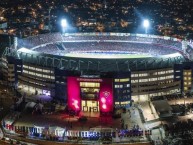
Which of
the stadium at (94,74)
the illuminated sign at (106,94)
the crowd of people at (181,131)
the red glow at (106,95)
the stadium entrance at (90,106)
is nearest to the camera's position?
the crowd of people at (181,131)

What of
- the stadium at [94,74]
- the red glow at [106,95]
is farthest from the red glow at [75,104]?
the red glow at [106,95]

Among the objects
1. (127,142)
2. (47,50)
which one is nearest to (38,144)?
(127,142)

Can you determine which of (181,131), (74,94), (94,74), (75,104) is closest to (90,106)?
(75,104)

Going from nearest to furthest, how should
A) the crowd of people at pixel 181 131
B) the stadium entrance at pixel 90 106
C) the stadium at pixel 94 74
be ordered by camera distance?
the crowd of people at pixel 181 131 < the stadium at pixel 94 74 < the stadium entrance at pixel 90 106

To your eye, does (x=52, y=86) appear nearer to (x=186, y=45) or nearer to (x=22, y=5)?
(x=186, y=45)

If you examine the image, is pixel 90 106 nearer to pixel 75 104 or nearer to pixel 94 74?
pixel 75 104

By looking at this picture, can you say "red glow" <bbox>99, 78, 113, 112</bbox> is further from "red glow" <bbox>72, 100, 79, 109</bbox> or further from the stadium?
"red glow" <bbox>72, 100, 79, 109</bbox>


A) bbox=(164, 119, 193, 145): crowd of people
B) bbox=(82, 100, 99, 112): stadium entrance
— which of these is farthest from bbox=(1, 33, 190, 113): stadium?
bbox=(164, 119, 193, 145): crowd of people

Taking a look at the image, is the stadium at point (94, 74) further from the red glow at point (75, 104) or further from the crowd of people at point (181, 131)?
the crowd of people at point (181, 131)
